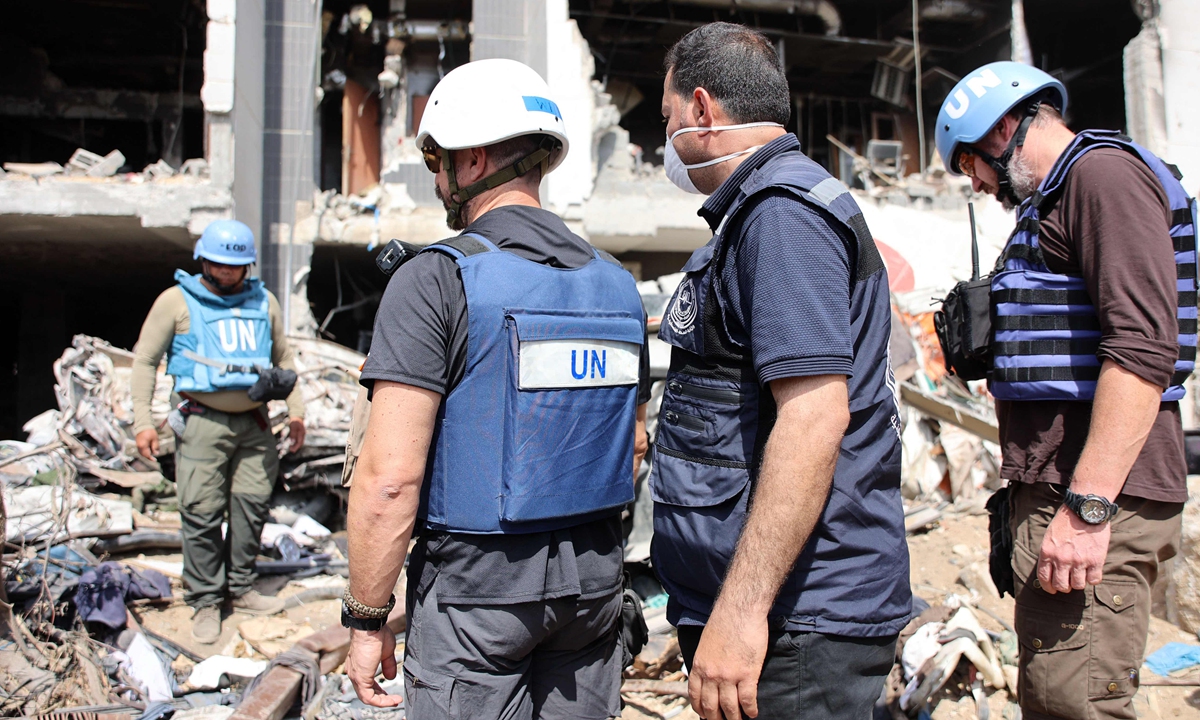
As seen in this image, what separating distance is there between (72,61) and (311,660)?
37.6 ft

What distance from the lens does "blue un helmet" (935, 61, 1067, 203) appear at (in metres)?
2.12

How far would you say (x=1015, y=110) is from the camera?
7.06 ft

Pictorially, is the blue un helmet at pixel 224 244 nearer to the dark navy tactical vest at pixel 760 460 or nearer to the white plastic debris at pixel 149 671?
the white plastic debris at pixel 149 671

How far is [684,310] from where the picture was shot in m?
1.59

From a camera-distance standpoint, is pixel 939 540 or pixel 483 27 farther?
pixel 483 27

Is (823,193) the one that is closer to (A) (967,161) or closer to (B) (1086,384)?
(B) (1086,384)

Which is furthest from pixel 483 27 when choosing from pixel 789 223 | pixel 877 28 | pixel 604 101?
pixel 789 223

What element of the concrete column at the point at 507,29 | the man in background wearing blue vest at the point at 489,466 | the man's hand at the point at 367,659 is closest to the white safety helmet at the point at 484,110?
the man in background wearing blue vest at the point at 489,466

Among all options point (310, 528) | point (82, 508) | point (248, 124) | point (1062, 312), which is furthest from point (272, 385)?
point (248, 124)

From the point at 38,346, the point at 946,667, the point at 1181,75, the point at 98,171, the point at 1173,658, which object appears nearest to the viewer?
the point at 946,667

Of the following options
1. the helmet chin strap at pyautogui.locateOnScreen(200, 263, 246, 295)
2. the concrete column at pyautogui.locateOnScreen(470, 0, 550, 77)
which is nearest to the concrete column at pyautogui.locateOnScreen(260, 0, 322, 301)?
the concrete column at pyautogui.locateOnScreen(470, 0, 550, 77)

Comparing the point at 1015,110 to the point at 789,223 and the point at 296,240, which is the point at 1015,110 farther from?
the point at 296,240

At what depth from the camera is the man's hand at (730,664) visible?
4.30ft

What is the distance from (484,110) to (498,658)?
1269 millimetres
